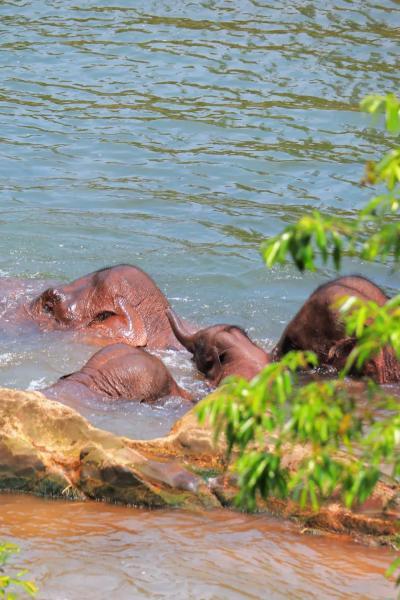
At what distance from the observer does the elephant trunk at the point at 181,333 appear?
29.0ft

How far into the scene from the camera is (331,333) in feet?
27.4

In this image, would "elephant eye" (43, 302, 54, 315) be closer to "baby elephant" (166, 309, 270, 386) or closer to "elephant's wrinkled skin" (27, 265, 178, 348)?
"elephant's wrinkled skin" (27, 265, 178, 348)

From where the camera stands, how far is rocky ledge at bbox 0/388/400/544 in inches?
241

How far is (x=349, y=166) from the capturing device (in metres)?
14.0

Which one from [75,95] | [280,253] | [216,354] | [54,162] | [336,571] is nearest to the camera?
[280,253]

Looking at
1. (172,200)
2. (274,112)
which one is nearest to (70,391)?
(172,200)

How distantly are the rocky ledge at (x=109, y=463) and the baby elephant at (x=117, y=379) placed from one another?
3.42ft

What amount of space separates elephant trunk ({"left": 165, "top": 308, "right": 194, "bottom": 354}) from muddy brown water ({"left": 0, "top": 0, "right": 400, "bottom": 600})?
17cm

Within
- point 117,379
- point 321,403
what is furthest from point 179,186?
point 321,403

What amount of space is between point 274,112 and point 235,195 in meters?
2.20

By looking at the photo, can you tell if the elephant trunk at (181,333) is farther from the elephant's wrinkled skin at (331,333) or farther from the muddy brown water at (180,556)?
the muddy brown water at (180,556)

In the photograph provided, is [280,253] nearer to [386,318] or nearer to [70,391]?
[386,318]

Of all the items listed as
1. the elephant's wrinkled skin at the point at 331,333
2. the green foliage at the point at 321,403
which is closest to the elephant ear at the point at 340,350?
the elephant's wrinkled skin at the point at 331,333

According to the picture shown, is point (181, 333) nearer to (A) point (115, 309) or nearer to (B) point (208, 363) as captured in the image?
(B) point (208, 363)
